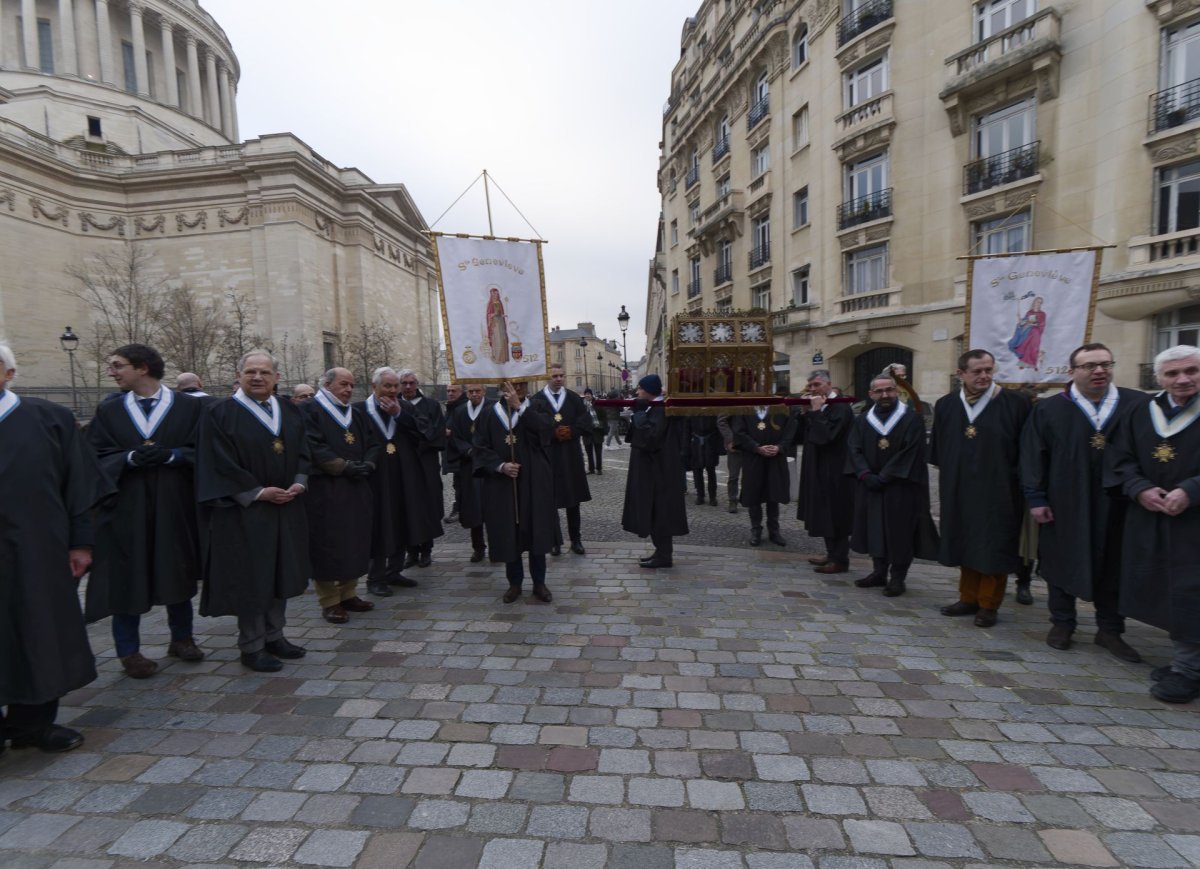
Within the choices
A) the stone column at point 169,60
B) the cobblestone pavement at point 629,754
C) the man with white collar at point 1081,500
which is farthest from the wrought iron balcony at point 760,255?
the stone column at point 169,60

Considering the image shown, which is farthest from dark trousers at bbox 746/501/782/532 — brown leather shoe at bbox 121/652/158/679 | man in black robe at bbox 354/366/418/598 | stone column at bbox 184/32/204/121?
stone column at bbox 184/32/204/121

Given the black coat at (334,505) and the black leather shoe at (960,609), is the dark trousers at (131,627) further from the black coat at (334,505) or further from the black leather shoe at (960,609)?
the black leather shoe at (960,609)

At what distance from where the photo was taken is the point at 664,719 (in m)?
3.34

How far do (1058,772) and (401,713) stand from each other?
346 centimetres

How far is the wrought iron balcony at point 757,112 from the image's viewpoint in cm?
2559

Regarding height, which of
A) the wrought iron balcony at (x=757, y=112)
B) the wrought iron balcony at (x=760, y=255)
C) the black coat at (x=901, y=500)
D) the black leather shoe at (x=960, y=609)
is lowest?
the black leather shoe at (x=960, y=609)

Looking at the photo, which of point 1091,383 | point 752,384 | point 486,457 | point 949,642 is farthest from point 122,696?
point 1091,383

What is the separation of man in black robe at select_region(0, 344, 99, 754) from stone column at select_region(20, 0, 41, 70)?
2559 inches

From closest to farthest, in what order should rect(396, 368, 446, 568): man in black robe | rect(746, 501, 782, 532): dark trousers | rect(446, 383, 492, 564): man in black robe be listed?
rect(396, 368, 446, 568): man in black robe
rect(446, 383, 492, 564): man in black robe
rect(746, 501, 782, 532): dark trousers

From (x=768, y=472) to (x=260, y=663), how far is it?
569 centimetres

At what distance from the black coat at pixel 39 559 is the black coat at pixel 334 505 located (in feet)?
5.45

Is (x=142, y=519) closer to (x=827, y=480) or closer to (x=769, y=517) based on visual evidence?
(x=827, y=480)

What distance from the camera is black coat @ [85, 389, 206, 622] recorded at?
13.1ft

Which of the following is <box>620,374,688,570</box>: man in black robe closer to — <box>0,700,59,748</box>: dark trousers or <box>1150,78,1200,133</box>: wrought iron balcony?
<box>0,700,59,748</box>: dark trousers
